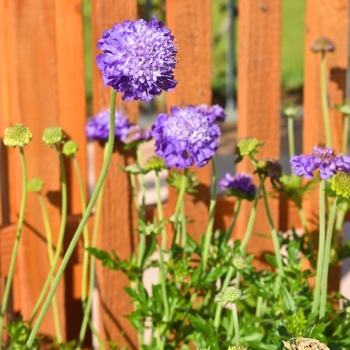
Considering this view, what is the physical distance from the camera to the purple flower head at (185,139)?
6.61 ft

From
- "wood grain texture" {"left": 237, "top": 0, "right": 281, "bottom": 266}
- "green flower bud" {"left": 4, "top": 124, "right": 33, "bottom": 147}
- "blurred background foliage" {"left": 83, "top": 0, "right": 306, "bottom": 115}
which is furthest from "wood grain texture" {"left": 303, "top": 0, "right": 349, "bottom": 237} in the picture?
"blurred background foliage" {"left": 83, "top": 0, "right": 306, "bottom": 115}

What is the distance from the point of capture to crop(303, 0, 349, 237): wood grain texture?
284 centimetres

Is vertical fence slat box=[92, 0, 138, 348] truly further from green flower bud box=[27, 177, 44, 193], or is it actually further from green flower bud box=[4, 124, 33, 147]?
green flower bud box=[4, 124, 33, 147]

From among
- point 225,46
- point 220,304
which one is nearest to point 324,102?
point 220,304

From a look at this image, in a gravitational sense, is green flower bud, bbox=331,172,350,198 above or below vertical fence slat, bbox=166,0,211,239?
below

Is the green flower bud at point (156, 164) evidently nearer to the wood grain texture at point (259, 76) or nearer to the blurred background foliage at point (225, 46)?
the wood grain texture at point (259, 76)

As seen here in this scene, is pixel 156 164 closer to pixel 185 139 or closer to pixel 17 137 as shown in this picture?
pixel 185 139

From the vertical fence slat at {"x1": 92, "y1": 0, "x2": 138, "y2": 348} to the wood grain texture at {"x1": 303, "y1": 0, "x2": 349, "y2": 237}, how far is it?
69 cm

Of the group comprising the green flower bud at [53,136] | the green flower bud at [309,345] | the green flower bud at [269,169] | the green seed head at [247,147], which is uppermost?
the green flower bud at [53,136]

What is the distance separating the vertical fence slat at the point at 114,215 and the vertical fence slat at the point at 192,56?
0.15 metres

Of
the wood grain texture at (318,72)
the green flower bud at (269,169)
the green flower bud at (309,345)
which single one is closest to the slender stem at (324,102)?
the wood grain texture at (318,72)

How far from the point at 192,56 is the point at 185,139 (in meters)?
0.68

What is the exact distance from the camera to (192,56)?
2.63m

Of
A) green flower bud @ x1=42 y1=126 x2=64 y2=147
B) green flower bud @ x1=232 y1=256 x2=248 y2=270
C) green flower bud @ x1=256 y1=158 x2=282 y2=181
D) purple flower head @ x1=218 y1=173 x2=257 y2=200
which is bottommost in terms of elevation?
green flower bud @ x1=232 y1=256 x2=248 y2=270
